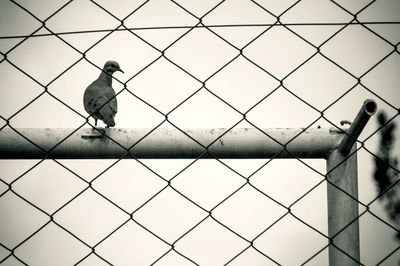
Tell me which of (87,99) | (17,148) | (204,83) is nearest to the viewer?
(204,83)

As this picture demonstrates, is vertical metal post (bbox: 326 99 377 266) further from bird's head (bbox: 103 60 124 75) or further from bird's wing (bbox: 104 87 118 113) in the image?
bird's head (bbox: 103 60 124 75)

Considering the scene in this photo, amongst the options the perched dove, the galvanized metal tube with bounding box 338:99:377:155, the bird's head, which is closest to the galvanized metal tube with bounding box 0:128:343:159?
the galvanized metal tube with bounding box 338:99:377:155

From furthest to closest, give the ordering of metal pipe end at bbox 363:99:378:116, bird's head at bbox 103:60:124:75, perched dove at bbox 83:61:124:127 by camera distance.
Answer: bird's head at bbox 103:60:124:75 → perched dove at bbox 83:61:124:127 → metal pipe end at bbox 363:99:378:116

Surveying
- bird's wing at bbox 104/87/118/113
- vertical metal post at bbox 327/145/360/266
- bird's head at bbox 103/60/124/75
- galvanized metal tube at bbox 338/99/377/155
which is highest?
bird's head at bbox 103/60/124/75

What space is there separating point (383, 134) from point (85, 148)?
353 cm

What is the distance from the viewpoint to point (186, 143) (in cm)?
163

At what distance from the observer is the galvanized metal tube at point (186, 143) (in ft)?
5.30

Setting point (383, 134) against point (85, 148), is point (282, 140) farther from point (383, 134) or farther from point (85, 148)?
point (383, 134)

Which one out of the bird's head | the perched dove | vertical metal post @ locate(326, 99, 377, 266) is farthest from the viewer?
the bird's head

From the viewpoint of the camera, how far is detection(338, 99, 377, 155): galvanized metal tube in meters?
1.44

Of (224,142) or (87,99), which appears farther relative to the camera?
(87,99)

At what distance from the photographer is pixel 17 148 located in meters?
1.56

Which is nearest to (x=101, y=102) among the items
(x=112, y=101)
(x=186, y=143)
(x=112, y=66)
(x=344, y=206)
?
→ (x=112, y=101)

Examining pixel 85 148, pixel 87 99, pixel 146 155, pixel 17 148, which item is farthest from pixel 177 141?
pixel 87 99
